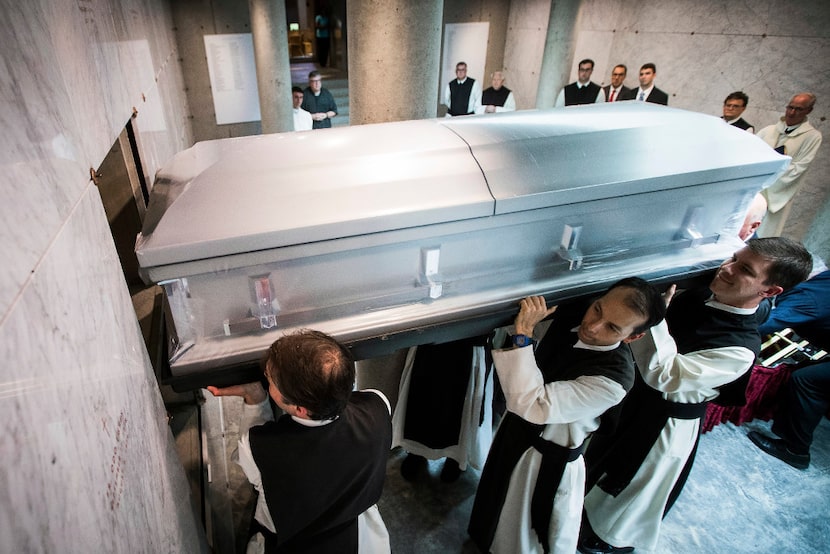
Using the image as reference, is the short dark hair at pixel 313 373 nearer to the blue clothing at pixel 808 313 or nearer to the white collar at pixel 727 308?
the white collar at pixel 727 308

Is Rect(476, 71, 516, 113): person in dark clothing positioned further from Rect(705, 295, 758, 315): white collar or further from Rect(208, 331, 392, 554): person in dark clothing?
Rect(208, 331, 392, 554): person in dark clothing

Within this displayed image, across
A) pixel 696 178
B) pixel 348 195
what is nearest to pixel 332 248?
pixel 348 195

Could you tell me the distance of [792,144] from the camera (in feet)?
15.0

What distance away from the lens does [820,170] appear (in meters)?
4.75

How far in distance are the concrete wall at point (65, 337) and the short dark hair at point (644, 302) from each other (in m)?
1.63

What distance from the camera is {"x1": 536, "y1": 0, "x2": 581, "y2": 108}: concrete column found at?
7109 millimetres

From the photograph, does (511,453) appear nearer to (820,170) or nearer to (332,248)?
(332,248)

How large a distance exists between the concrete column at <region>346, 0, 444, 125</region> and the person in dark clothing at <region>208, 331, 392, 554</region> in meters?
1.79

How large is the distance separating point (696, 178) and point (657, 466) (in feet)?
4.63

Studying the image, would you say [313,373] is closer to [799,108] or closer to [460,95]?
[799,108]

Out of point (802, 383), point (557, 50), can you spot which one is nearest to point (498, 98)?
point (557, 50)

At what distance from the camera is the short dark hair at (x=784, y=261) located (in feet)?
6.29

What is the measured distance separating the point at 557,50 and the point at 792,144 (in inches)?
157

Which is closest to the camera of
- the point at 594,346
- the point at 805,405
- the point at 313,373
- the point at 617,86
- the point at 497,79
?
the point at 313,373
